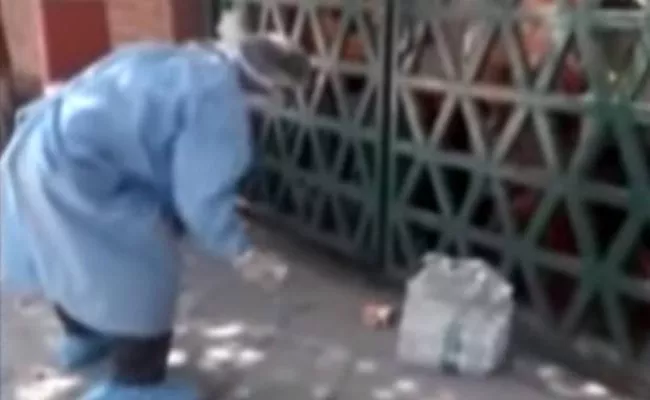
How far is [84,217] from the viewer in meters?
2.67

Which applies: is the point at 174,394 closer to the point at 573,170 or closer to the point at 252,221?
the point at 573,170

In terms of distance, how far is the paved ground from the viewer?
9.73 ft

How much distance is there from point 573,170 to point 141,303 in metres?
1.20

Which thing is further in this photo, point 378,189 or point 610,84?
point 378,189

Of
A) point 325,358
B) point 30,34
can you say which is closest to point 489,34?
point 325,358

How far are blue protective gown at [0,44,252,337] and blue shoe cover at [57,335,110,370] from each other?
1.01 ft

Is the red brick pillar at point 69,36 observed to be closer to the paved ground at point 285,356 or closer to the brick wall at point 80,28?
the brick wall at point 80,28

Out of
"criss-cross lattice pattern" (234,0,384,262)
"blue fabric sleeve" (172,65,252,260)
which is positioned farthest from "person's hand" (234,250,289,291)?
"blue fabric sleeve" (172,65,252,260)

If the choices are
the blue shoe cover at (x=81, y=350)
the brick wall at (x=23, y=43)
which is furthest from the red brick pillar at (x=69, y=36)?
the blue shoe cover at (x=81, y=350)

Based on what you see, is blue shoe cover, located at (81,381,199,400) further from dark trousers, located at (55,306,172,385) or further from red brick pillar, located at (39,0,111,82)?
red brick pillar, located at (39,0,111,82)

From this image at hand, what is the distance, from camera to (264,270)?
3961 mm

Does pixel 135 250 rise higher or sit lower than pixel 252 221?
higher

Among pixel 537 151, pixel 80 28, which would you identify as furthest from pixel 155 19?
pixel 537 151

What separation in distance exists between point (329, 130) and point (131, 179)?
1375 mm
